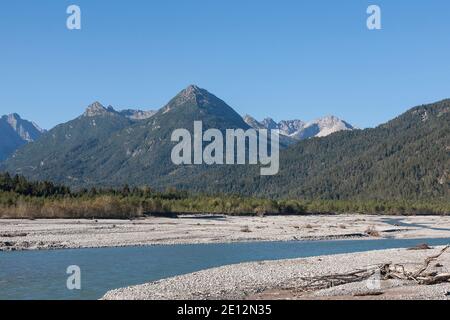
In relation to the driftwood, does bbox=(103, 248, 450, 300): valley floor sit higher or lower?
lower

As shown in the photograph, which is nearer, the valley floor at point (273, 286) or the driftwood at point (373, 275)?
the valley floor at point (273, 286)

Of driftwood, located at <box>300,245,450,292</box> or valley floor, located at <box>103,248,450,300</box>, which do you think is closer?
valley floor, located at <box>103,248,450,300</box>

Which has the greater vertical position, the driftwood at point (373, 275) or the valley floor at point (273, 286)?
the driftwood at point (373, 275)

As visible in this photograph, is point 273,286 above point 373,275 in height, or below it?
below

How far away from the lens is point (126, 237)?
67.1 meters

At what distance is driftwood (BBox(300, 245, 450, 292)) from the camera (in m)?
30.6

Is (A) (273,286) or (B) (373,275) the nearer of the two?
(A) (273,286)

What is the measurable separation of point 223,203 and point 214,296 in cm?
11328

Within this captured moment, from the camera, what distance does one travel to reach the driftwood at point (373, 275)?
30594 millimetres

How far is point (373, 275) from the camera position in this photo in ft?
111
